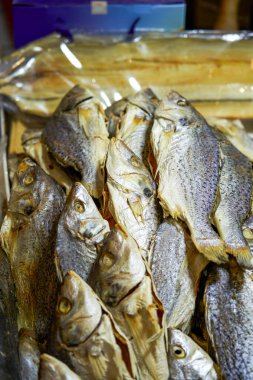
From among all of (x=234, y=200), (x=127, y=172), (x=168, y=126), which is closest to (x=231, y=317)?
(x=234, y=200)

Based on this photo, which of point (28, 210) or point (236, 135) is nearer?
point (28, 210)

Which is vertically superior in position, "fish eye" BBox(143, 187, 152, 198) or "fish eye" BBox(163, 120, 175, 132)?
"fish eye" BBox(163, 120, 175, 132)

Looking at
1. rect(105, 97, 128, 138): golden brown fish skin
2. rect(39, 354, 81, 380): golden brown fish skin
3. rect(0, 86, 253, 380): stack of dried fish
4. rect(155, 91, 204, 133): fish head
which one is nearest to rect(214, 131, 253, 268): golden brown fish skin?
rect(0, 86, 253, 380): stack of dried fish

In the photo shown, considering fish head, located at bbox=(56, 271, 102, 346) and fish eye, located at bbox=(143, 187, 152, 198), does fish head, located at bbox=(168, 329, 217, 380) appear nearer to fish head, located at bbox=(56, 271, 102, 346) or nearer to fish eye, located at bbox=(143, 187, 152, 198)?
fish head, located at bbox=(56, 271, 102, 346)

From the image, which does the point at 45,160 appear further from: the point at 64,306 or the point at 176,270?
the point at 64,306

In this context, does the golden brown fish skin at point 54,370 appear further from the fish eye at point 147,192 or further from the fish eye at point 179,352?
the fish eye at point 147,192

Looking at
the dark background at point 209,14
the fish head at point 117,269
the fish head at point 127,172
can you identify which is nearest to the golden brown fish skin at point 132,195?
the fish head at point 127,172

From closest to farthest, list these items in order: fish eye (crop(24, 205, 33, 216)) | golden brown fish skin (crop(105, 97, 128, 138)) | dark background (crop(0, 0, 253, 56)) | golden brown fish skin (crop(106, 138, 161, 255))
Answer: golden brown fish skin (crop(106, 138, 161, 255)) < fish eye (crop(24, 205, 33, 216)) < golden brown fish skin (crop(105, 97, 128, 138)) < dark background (crop(0, 0, 253, 56))

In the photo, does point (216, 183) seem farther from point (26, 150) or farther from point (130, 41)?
point (130, 41)
